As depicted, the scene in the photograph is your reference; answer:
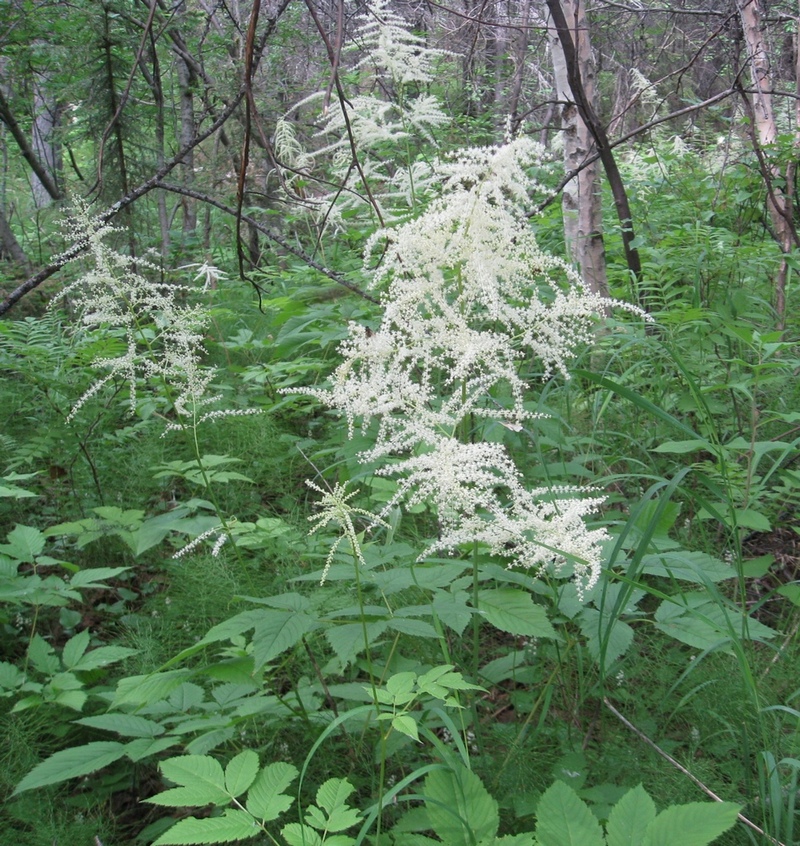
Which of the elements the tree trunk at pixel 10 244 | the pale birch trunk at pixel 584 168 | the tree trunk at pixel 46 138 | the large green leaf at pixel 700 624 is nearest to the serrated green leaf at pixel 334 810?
the large green leaf at pixel 700 624

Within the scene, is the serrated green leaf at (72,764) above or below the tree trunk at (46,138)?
below

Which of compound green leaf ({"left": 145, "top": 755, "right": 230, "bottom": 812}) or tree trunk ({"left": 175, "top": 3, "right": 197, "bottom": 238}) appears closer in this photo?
compound green leaf ({"left": 145, "top": 755, "right": 230, "bottom": 812})

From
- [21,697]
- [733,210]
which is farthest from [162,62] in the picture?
[21,697]

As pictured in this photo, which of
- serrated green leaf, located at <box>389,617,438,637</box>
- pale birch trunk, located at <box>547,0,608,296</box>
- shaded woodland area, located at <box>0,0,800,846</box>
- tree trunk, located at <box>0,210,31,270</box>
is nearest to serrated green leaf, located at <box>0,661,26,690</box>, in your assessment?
shaded woodland area, located at <box>0,0,800,846</box>

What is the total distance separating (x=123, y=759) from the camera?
7.52 feet

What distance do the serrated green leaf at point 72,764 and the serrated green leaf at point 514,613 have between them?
958mm

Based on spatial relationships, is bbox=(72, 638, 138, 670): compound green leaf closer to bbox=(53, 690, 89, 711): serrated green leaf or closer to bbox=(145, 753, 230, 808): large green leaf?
bbox=(53, 690, 89, 711): serrated green leaf

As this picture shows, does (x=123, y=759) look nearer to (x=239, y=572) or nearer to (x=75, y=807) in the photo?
(x=75, y=807)

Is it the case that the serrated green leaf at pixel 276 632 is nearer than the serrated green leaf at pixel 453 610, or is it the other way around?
the serrated green leaf at pixel 276 632

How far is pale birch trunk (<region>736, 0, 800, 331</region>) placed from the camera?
14.0ft

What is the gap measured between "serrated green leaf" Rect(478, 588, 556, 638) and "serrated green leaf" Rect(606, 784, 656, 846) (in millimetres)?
382

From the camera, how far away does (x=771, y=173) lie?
4531mm

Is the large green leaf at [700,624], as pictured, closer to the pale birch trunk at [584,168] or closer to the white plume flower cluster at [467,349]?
the white plume flower cluster at [467,349]

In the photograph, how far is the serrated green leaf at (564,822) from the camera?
1.23m
